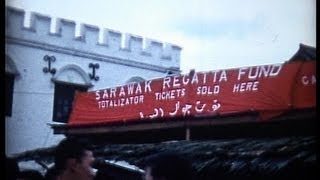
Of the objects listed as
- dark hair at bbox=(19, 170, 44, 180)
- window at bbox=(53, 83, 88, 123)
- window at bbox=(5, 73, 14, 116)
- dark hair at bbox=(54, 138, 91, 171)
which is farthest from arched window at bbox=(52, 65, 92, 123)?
dark hair at bbox=(54, 138, 91, 171)

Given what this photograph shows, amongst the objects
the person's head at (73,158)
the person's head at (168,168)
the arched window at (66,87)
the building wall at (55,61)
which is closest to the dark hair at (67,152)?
the person's head at (73,158)

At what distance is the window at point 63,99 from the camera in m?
2.56

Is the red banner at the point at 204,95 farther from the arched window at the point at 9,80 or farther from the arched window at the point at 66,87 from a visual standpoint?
the arched window at the point at 9,80

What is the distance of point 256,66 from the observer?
2127 millimetres

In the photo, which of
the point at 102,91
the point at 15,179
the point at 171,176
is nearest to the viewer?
the point at 171,176

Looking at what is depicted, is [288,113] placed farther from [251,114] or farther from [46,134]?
[46,134]

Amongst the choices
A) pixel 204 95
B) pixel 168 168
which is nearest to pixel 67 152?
pixel 168 168

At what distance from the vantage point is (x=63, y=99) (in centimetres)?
271

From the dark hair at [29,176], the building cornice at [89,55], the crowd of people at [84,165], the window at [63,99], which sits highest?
the building cornice at [89,55]

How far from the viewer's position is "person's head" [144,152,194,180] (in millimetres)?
1080

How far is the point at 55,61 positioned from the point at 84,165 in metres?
1.29

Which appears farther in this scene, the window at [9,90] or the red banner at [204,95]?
the red banner at [204,95]

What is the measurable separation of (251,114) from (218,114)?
20cm

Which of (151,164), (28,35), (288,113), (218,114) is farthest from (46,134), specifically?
(151,164)
